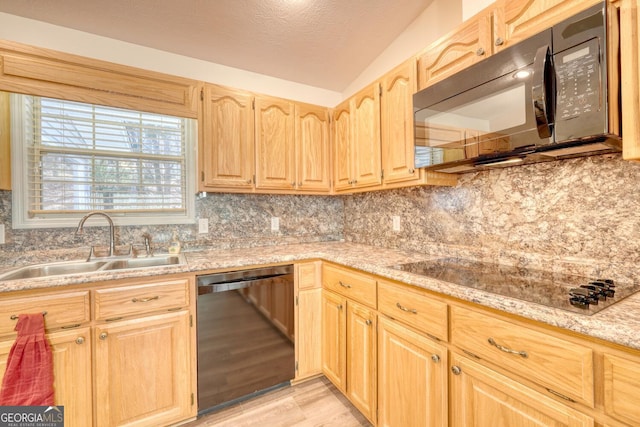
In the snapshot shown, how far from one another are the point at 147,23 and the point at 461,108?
210cm

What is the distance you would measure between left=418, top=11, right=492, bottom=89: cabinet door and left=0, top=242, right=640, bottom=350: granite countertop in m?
1.10

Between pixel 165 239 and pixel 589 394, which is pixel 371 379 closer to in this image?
pixel 589 394

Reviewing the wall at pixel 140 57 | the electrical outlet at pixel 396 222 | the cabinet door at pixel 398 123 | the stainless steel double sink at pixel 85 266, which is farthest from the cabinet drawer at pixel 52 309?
the electrical outlet at pixel 396 222

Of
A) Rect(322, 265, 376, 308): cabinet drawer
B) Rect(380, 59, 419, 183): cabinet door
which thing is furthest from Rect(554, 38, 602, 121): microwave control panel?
Rect(322, 265, 376, 308): cabinet drawer

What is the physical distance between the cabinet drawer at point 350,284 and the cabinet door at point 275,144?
0.81m

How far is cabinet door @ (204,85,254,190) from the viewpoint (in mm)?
1971

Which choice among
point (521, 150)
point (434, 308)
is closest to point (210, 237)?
point (434, 308)

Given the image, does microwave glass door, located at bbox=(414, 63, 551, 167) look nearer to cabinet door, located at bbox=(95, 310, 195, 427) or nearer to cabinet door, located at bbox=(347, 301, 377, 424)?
cabinet door, located at bbox=(347, 301, 377, 424)

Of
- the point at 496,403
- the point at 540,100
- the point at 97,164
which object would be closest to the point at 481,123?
the point at 540,100

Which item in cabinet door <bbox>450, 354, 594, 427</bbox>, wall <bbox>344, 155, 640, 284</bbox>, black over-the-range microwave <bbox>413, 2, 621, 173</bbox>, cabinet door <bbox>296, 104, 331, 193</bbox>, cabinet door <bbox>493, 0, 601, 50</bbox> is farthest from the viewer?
cabinet door <bbox>296, 104, 331, 193</bbox>

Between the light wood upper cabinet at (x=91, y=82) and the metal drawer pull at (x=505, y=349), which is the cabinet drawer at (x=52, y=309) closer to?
the light wood upper cabinet at (x=91, y=82)

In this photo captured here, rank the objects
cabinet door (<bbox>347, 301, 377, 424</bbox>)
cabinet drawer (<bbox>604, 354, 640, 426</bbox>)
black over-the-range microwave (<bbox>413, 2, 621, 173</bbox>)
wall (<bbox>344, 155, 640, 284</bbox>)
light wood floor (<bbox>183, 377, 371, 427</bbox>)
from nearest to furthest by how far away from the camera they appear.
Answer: cabinet drawer (<bbox>604, 354, 640, 426</bbox>) → black over-the-range microwave (<bbox>413, 2, 621, 173</bbox>) → wall (<bbox>344, 155, 640, 284</bbox>) → cabinet door (<bbox>347, 301, 377, 424</bbox>) → light wood floor (<bbox>183, 377, 371, 427</bbox>)

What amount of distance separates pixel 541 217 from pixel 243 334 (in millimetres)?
1836

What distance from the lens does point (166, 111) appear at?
71.6 inches
